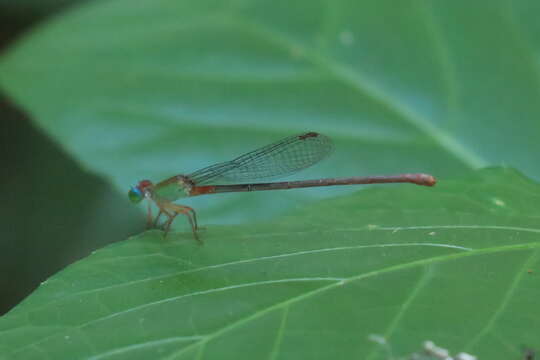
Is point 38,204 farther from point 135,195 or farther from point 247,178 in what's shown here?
point 247,178

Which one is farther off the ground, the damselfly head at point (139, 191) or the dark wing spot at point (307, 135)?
the dark wing spot at point (307, 135)

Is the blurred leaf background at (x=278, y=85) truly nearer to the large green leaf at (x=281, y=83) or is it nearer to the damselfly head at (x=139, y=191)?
the large green leaf at (x=281, y=83)

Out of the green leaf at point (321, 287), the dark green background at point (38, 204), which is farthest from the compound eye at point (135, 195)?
the dark green background at point (38, 204)

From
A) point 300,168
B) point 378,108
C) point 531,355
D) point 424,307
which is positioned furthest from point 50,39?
point 531,355

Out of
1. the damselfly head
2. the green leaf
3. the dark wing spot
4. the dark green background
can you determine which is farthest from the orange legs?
the dark green background

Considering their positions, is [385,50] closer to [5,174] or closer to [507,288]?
[507,288]

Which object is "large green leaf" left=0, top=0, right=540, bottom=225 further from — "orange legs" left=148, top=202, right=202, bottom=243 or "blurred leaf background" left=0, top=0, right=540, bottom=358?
"orange legs" left=148, top=202, right=202, bottom=243
